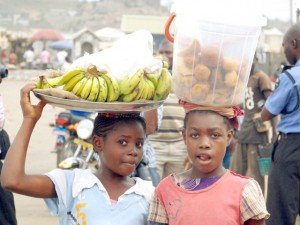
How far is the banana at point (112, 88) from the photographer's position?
137 inches

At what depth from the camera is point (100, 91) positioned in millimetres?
A: 3438

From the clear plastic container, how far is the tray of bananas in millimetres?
161

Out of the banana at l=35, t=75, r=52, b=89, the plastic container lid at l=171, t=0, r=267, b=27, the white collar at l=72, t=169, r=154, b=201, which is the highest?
the plastic container lid at l=171, t=0, r=267, b=27

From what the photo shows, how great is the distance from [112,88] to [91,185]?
47 centimetres

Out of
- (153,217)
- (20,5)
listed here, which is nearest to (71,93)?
(153,217)

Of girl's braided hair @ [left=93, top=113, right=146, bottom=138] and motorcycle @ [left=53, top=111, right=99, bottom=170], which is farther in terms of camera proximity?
motorcycle @ [left=53, top=111, right=99, bottom=170]

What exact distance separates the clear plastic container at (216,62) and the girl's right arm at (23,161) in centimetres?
66

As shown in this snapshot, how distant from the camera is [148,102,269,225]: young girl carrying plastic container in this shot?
3.47 meters

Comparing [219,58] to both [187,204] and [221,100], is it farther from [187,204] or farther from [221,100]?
[187,204]

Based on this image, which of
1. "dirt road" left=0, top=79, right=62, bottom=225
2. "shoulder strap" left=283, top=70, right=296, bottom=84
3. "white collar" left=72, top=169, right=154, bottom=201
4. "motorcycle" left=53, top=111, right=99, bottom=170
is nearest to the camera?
"white collar" left=72, top=169, right=154, bottom=201

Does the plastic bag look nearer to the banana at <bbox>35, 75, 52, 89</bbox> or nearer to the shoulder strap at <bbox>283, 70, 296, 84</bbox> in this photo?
the banana at <bbox>35, 75, 52, 89</bbox>

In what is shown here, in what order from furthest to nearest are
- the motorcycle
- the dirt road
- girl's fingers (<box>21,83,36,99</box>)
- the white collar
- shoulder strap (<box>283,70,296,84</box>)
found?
the motorcycle < the dirt road < shoulder strap (<box>283,70,296,84</box>) < the white collar < girl's fingers (<box>21,83,36,99</box>)

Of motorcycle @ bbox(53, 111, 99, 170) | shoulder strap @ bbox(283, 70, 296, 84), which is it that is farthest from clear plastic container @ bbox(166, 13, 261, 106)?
motorcycle @ bbox(53, 111, 99, 170)

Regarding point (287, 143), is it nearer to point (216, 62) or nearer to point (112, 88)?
point (216, 62)
